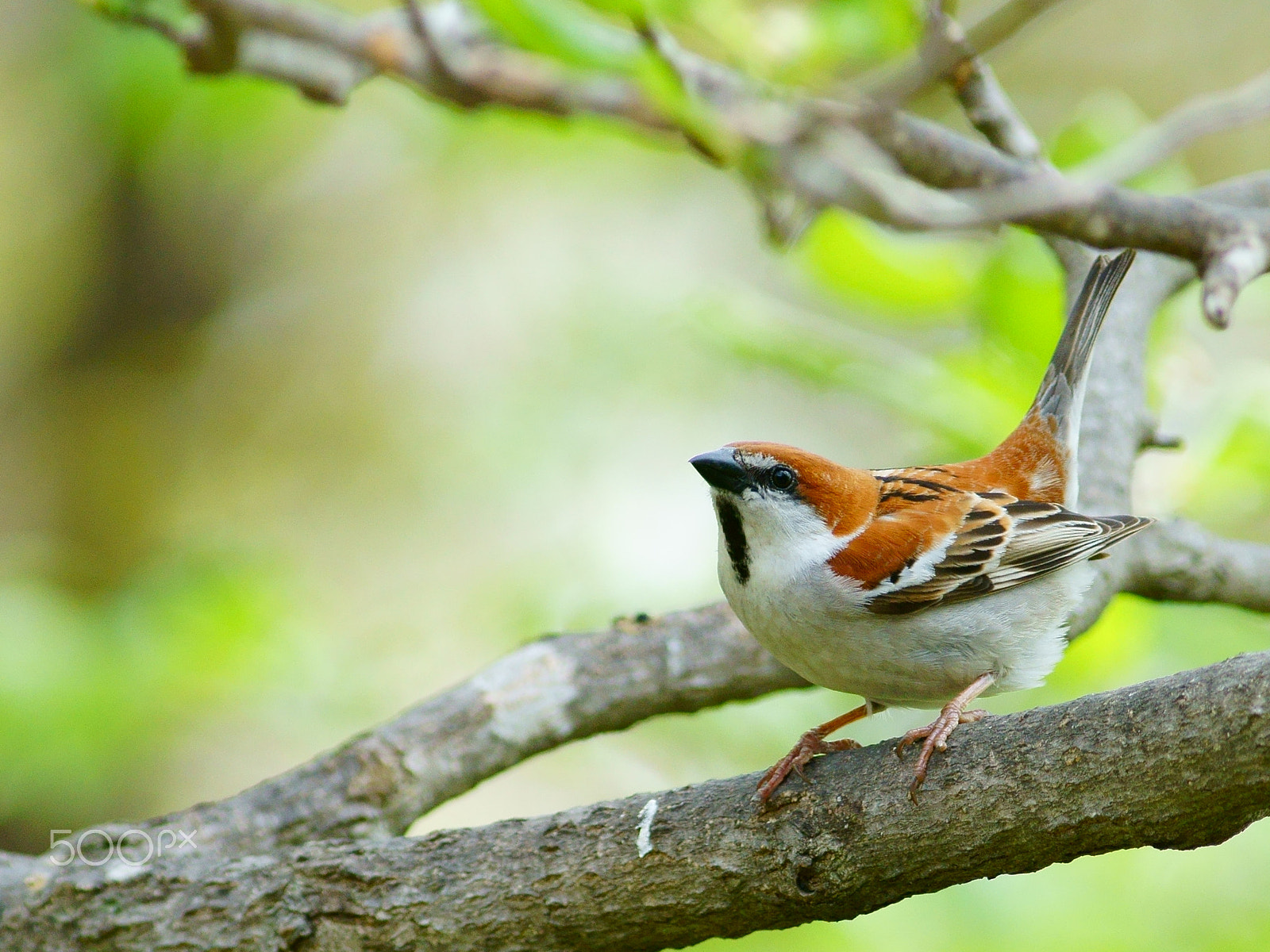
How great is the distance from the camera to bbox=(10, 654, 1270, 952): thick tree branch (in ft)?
6.98

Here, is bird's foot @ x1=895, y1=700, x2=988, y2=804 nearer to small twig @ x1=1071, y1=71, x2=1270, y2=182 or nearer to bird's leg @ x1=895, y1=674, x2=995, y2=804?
bird's leg @ x1=895, y1=674, x2=995, y2=804

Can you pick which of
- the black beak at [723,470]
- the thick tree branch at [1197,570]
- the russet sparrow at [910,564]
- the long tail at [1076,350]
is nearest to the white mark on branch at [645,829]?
the russet sparrow at [910,564]

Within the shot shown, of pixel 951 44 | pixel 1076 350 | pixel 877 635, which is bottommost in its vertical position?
pixel 877 635

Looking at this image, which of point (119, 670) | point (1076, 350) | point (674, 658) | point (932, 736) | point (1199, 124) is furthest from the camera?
point (119, 670)

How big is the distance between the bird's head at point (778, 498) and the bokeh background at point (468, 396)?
0.46 m

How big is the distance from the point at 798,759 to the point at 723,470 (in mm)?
866

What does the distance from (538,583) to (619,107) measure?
2.32m

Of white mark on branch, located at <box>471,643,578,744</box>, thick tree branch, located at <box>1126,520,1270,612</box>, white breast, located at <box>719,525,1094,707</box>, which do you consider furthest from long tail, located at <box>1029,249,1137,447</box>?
white mark on branch, located at <box>471,643,578,744</box>

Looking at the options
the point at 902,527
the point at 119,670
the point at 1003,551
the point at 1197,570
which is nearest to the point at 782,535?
the point at 902,527

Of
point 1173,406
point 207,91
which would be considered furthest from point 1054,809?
point 207,91

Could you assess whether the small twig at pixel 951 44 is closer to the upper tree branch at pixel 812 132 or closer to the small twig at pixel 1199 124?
the upper tree branch at pixel 812 132

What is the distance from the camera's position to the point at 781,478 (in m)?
3.29

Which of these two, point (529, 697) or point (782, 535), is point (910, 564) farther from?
point (529, 697)

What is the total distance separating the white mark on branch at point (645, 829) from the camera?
2621mm
